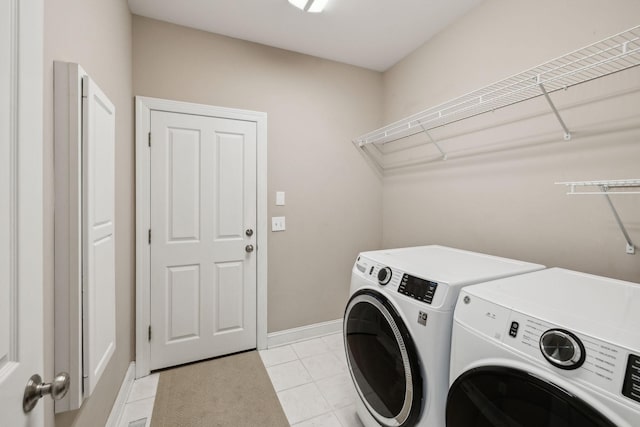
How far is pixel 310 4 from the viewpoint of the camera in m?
1.76

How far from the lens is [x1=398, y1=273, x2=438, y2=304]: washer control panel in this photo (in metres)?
1.09

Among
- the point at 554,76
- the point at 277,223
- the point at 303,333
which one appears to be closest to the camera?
the point at 554,76

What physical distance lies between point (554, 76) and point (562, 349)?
53.1 inches

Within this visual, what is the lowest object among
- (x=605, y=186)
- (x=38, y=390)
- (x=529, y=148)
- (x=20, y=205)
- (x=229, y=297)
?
(x=229, y=297)

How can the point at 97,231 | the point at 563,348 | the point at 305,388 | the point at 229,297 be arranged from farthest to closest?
the point at 229,297 < the point at 305,388 < the point at 97,231 < the point at 563,348

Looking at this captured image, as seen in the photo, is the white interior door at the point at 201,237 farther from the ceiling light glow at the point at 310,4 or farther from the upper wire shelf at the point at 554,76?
the upper wire shelf at the point at 554,76

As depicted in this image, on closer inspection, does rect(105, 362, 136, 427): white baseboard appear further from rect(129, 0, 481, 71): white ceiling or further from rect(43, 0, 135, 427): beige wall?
rect(129, 0, 481, 71): white ceiling

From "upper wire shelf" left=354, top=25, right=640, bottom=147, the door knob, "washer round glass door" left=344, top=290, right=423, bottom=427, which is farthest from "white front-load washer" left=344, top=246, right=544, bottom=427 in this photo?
the door knob

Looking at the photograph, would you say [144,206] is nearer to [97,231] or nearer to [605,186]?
[97,231]

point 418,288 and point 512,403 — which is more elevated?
point 418,288

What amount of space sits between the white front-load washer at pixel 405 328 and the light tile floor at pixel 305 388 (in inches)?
11.0

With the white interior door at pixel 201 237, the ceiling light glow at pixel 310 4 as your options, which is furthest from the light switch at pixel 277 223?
the ceiling light glow at pixel 310 4

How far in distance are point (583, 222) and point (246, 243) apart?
208 cm

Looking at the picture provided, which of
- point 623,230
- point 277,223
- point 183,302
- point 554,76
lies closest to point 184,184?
point 277,223
